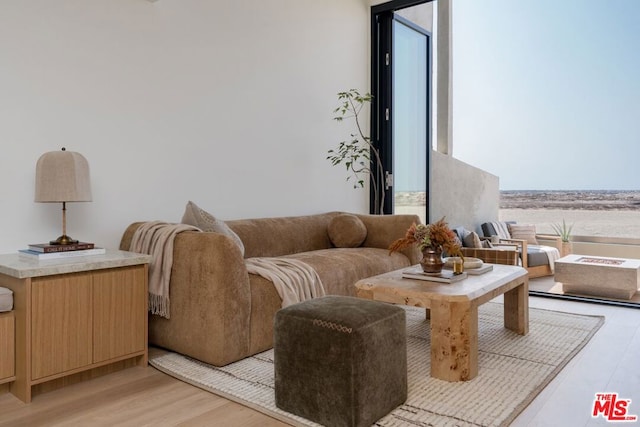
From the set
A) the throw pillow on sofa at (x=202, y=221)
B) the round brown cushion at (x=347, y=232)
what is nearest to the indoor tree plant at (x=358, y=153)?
the round brown cushion at (x=347, y=232)

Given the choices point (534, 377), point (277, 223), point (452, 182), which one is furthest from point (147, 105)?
point (452, 182)

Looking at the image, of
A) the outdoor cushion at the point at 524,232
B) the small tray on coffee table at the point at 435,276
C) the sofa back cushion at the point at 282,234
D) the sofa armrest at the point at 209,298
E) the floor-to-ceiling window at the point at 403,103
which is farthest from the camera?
the outdoor cushion at the point at 524,232

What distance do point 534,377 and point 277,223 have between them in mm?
2181

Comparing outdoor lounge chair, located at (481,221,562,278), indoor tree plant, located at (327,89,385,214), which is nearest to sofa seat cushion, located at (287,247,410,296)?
indoor tree plant, located at (327,89,385,214)

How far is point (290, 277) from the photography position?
2.86 m

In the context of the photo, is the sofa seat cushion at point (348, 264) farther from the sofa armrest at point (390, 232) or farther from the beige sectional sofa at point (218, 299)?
the sofa armrest at point (390, 232)

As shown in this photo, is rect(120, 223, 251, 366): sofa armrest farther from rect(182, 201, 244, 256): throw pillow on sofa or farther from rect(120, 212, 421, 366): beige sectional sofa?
rect(182, 201, 244, 256): throw pillow on sofa

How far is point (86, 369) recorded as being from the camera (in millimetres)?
2326

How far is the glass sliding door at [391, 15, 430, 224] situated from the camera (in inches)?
209

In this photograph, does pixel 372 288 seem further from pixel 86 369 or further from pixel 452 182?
pixel 452 182

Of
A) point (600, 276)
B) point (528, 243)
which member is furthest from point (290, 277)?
point (528, 243)

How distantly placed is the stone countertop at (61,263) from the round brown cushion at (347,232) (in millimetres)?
1879

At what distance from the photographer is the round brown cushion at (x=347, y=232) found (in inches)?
160

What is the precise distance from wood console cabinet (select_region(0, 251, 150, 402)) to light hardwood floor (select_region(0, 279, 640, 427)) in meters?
0.11
